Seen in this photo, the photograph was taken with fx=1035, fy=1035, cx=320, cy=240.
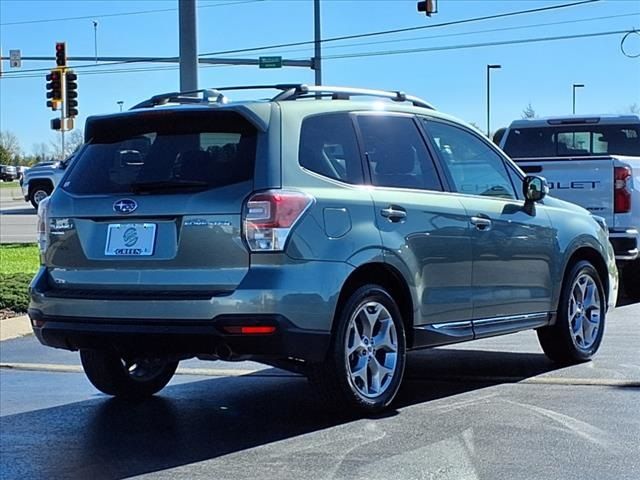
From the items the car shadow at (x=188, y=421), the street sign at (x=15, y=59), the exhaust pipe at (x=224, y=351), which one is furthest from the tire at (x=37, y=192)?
the exhaust pipe at (x=224, y=351)

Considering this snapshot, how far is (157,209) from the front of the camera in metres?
5.68

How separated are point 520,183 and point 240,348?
9.69ft

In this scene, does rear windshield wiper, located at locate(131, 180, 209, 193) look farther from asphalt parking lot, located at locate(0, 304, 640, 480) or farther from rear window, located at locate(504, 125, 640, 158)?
rear window, located at locate(504, 125, 640, 158)

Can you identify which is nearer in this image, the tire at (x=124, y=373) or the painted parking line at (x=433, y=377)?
the tire at (x=124, y=373)

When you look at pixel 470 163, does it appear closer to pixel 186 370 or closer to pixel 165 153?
pixel 165 153

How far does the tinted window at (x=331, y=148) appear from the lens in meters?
5.90

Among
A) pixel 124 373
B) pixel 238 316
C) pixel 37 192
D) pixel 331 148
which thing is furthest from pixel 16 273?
pixel 37 192

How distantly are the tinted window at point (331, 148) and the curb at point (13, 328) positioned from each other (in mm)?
4925

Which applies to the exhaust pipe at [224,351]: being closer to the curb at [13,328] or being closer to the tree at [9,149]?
the curb at [13,328]

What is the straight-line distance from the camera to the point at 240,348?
5.49 m

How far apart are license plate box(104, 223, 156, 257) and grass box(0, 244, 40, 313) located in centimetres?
523

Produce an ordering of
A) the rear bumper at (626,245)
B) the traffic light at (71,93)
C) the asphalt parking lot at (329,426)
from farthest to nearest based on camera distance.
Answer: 1. the traffic light at (71,93)
2. the rear bumper at (626,245)
3. the asphalt parking lot at (329,426)

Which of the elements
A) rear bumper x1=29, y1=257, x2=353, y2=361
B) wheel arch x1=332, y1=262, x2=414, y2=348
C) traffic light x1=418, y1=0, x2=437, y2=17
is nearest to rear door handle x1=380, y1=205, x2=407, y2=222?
wheel arch x1=332, y1=262, x2=414, y2=348

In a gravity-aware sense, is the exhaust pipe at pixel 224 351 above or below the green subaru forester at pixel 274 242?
below
